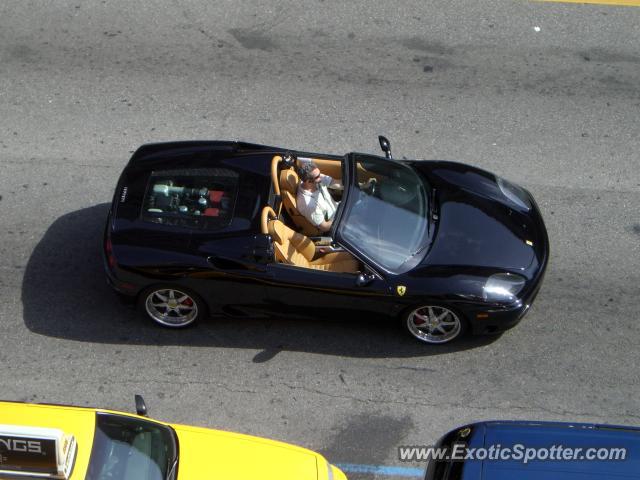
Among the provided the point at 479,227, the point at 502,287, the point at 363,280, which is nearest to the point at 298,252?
the point at 363,280

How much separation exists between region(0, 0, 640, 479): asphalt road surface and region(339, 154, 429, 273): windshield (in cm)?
75

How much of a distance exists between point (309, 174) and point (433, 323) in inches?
70.9

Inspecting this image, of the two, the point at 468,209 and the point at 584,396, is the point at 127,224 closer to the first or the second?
the point at 468,209

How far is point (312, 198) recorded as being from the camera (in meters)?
8.39

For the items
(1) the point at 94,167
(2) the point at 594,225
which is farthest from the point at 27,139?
(2) the point at 594,225

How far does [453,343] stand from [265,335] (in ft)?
5.80

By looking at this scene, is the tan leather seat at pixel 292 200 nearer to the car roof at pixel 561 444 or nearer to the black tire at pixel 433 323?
the black tire at pixel 433 323

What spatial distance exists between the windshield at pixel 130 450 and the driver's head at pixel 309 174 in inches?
113

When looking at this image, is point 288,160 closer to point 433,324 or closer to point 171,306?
point 171,306

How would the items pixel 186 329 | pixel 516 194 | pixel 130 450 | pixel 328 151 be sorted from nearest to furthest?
pixel 130 450 → pixel 186 329 → pixel 516 194 → pixel 328 151

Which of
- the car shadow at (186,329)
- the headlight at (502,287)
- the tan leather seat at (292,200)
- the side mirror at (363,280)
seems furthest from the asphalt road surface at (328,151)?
the tan leather seat at (292,200)

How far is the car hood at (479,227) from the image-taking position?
803 cm

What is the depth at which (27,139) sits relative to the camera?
33.9 feet

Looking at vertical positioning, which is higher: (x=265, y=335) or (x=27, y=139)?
(x=27, y=139)
